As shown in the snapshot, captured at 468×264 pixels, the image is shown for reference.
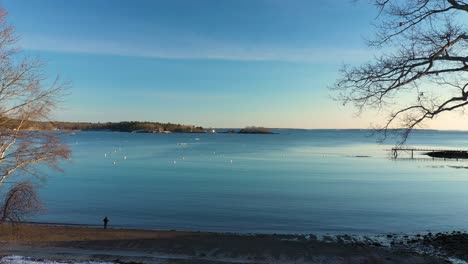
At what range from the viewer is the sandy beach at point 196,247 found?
1438 centimetres

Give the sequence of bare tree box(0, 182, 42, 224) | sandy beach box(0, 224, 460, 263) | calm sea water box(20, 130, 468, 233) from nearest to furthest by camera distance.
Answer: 1. bare tree box(0, 182, 42, 224)
2. sandy beach box(0, 224, 460, 263)
3. calm sea water box(20, 130, 468, 233)

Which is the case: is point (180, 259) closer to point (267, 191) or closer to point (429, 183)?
point (267, 191)

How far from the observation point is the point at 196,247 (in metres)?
16.5

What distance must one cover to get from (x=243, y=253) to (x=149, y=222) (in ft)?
Answer: 30.4

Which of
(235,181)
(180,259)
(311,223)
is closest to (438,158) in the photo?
(235,181)

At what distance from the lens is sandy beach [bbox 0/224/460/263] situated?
14383mm

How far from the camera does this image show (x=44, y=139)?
41.5ft

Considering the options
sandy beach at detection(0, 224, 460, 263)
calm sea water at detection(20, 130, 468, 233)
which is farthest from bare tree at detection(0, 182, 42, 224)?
calm sea water at detection(20, 130, 468, 233)

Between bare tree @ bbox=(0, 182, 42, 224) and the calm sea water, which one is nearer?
bare tree @ bbox=(0, 182, 42, 224)

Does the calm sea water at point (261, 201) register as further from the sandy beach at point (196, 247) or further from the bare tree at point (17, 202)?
the sandy beach at point (196, 247)

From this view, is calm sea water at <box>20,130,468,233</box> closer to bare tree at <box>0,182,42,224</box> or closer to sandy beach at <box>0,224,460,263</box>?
bare tree at <box>0,182,42,224</box>

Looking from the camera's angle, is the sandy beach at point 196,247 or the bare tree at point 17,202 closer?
the bare tree at point 17,202

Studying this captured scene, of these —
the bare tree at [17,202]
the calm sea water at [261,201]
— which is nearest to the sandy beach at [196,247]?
the bare tree at [17,202]

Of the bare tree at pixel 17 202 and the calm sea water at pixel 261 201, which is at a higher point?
the bare tree at pixel 17 202
